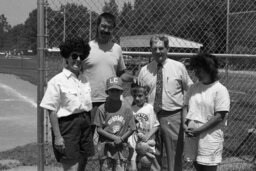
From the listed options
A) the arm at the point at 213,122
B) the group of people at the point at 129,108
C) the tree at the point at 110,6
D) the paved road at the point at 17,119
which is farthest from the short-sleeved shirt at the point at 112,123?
the paved road at the point at 17,119

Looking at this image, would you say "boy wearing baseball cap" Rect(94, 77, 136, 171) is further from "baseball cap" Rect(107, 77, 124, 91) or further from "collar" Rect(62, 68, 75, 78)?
"collar" Rect(62, 68, 75, 78)

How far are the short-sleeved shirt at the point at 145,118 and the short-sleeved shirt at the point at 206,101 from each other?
1.20 feet

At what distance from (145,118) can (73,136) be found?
0.82 m

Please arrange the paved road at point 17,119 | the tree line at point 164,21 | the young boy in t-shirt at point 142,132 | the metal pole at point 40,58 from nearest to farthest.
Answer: the young boy in t-shirt at point 142,132
the metal pole at point 40,58
the tree line at point 164,21
the paved road at point 17,119

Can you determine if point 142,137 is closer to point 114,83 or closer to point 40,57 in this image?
point 114,83

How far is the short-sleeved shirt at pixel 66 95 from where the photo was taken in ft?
11.3

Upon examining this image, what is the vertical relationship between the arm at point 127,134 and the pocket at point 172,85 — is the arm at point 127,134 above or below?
below

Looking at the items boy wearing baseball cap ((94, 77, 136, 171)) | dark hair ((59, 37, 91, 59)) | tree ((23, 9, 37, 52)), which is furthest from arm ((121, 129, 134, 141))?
tree ((23, 9, 37, 52))

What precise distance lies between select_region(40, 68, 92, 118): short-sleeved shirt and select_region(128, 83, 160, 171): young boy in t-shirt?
0.60 metres

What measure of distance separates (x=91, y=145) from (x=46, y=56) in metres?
1.16

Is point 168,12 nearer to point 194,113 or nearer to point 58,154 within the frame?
point 194,113

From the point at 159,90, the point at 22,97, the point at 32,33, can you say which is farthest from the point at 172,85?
the point at 32,33

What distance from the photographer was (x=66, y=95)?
348cm

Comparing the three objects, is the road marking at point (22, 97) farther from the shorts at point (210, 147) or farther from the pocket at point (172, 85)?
the shorts at point (210, 147)
